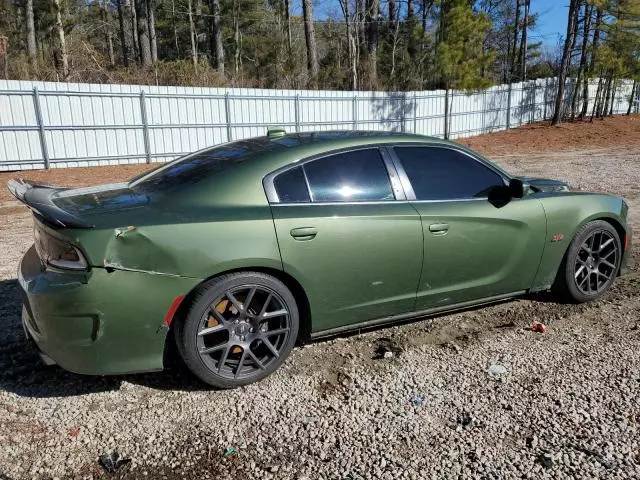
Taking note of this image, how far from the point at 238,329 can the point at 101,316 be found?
0.77m

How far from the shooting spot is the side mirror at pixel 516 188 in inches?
150

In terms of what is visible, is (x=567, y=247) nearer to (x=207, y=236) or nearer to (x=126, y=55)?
(x=207, y=236)

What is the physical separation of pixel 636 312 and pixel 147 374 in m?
3.84

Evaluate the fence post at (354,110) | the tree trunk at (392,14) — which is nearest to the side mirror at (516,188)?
the fence post at (354,110)

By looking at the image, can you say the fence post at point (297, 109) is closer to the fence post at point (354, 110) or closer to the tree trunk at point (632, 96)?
the fence post at point (354, 110)

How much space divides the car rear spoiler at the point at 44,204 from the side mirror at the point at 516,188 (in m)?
2.92

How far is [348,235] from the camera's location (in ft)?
10.6

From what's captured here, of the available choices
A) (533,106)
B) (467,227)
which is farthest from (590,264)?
(533,106)

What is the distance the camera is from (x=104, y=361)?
2787 millimetres

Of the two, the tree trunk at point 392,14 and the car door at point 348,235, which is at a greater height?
the tree trunk at point 392,14

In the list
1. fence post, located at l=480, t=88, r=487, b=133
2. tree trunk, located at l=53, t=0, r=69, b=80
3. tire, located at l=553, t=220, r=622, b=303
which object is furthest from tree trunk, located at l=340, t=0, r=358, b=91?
tire, located at l=553, t=220, r=622, b=303

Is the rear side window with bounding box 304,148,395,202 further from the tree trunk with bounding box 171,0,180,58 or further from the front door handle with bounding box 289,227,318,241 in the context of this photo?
the tree trunk with bounding box 171,0,180,58

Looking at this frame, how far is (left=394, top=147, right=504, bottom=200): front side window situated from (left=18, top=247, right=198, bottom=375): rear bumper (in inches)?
69.6

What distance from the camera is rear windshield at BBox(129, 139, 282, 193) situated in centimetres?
329
